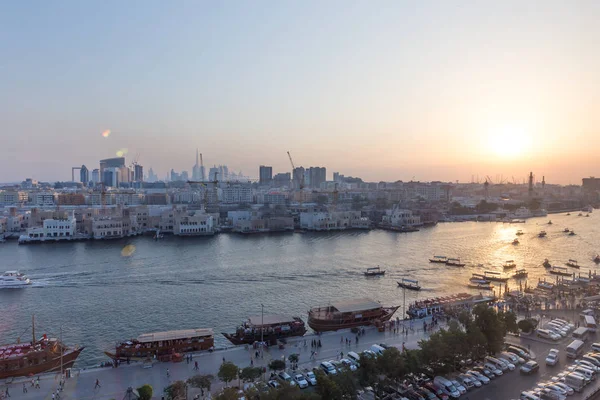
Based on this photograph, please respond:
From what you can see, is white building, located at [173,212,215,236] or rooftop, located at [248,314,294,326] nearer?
rooftop, located at [248,314,294,326]

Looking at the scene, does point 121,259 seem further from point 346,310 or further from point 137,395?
point 137,395

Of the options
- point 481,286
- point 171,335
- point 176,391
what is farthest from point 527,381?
point 481,286

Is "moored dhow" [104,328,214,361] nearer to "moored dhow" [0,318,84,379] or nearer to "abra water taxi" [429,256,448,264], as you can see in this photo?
"moored dhow" [0,318,84,379]

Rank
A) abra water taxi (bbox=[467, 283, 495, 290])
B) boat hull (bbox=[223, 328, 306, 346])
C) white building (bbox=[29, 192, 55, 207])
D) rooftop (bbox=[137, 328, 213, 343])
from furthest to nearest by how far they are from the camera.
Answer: white building (bbox=[29, 192, 55, 207]), abra water taxi (bbox=[467, 283, 495, 290]), boat hull (bbox=[223, 328, 306, 346]), rooftop (bbox=[137, 328, 213, 343])

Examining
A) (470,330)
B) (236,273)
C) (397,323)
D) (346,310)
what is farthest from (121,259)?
(470,330)

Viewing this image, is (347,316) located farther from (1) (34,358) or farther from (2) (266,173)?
(2) (266,173)

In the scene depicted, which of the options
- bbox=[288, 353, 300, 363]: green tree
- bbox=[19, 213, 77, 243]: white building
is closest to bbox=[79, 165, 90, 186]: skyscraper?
bbox=[19, 213, 77, 243]: white building
